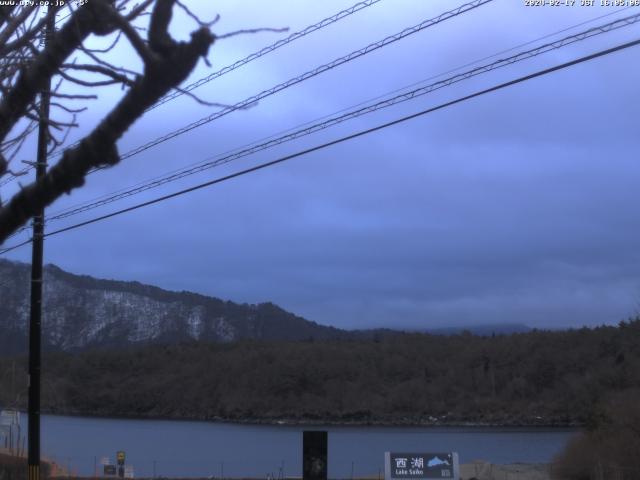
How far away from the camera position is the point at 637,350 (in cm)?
8656

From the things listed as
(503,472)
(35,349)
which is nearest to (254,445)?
(503,472)

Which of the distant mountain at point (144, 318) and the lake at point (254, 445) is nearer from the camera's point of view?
the lake at point (254, 445)

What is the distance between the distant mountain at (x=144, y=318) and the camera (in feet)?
517

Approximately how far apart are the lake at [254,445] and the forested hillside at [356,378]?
6.89 m

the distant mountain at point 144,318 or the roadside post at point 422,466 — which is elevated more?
the distant mountain at point 144,318

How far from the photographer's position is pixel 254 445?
81.9m

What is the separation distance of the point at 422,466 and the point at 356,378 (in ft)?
293

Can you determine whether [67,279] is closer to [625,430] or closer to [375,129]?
[625,430]

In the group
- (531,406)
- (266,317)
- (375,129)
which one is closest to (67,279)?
(266,317)

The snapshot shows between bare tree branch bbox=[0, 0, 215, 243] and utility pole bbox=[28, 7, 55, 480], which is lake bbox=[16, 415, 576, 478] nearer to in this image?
utility pole bbox=[28, 7, 55, 480]

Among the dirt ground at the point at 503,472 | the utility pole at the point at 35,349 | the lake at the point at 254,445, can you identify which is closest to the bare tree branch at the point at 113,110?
the utility pole at the point at 35,349

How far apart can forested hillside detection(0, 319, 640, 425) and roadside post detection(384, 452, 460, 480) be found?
6190 cm

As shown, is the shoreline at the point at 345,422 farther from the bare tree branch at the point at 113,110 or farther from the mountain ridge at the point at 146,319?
the bare tree branch at the point at 113,110

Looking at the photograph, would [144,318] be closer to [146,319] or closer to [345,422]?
[146,319]
